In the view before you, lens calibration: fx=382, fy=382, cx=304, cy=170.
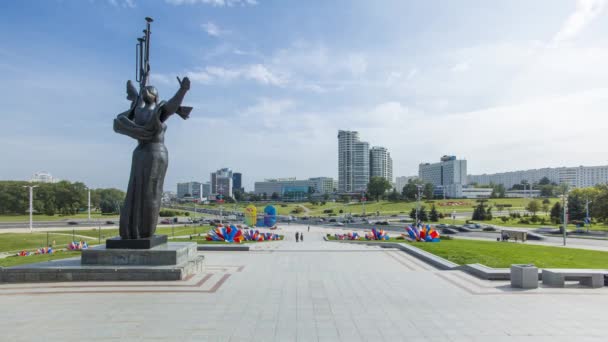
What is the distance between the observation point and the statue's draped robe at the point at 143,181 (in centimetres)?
1316

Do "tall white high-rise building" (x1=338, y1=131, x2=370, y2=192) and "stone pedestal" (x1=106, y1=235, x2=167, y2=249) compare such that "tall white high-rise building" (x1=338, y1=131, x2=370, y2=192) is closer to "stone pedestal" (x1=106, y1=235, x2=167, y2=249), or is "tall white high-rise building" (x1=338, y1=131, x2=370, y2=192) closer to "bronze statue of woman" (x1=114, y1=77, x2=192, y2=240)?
"bronze statue of woman" (x1=114, y1=77, x2=192, y2=240)

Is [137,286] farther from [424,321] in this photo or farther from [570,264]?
[570,264]

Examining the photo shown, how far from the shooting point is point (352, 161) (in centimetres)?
17450

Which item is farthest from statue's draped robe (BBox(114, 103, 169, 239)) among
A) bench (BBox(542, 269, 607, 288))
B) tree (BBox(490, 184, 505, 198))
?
tree (BBox(490, 184, 505, 198))

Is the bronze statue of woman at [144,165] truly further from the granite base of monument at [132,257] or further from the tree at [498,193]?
the tree at [498,193]

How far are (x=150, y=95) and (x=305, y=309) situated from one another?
9.44 m

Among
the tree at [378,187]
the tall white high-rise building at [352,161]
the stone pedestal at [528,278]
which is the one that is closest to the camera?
the stone pedestal at [528,278]

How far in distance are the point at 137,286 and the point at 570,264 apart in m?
15.7

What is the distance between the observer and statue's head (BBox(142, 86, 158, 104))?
13.7m

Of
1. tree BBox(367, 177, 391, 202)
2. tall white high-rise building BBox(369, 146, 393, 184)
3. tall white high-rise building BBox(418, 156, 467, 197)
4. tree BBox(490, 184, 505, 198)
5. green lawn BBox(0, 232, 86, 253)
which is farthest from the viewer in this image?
tall white high-rise building BBox(369, 146, 393, 184)

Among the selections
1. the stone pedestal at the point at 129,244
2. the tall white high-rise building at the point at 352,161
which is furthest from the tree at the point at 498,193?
the stone pedestal at the point at 129,244

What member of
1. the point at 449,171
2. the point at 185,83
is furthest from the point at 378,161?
the point at 185,83

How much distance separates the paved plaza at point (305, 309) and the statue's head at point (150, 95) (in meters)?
6.34

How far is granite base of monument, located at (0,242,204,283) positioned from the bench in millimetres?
11558
